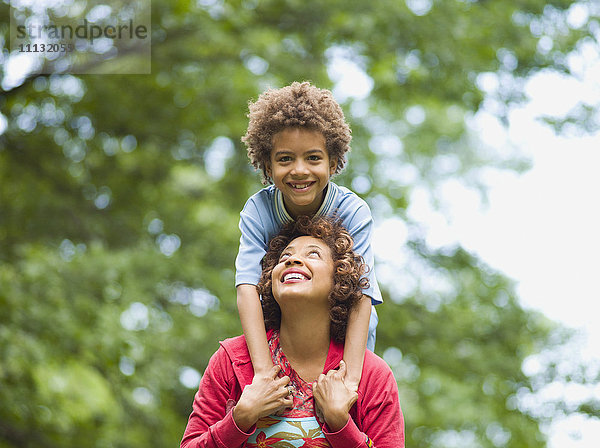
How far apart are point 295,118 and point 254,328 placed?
2.73 feet

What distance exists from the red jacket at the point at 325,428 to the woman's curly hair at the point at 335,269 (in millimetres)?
144

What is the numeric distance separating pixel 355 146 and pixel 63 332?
4.00m

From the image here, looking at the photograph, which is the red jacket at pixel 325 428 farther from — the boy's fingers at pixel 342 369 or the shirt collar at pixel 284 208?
the shirt collar at pixel 284 208

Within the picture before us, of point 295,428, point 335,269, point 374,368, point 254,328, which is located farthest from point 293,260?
point 295,428

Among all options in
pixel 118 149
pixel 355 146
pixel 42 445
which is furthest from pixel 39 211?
pixel 355 146

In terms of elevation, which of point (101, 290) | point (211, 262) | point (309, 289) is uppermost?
point (211, 262)

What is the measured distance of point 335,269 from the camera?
10.7 feet

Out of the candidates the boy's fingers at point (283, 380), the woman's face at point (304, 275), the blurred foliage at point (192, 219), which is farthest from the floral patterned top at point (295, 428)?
the blurred foliage at point (192, 219)

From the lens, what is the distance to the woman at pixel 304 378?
297cm

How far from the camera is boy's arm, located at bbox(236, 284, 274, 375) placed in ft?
10.2

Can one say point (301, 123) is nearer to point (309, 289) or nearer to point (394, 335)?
point (309, 289)

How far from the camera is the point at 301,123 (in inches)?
128

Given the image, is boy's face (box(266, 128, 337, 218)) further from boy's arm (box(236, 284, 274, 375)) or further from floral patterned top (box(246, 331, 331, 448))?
floral patterned top (box(246, 331, 331, 448))

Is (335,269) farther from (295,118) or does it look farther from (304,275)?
(295,118)
